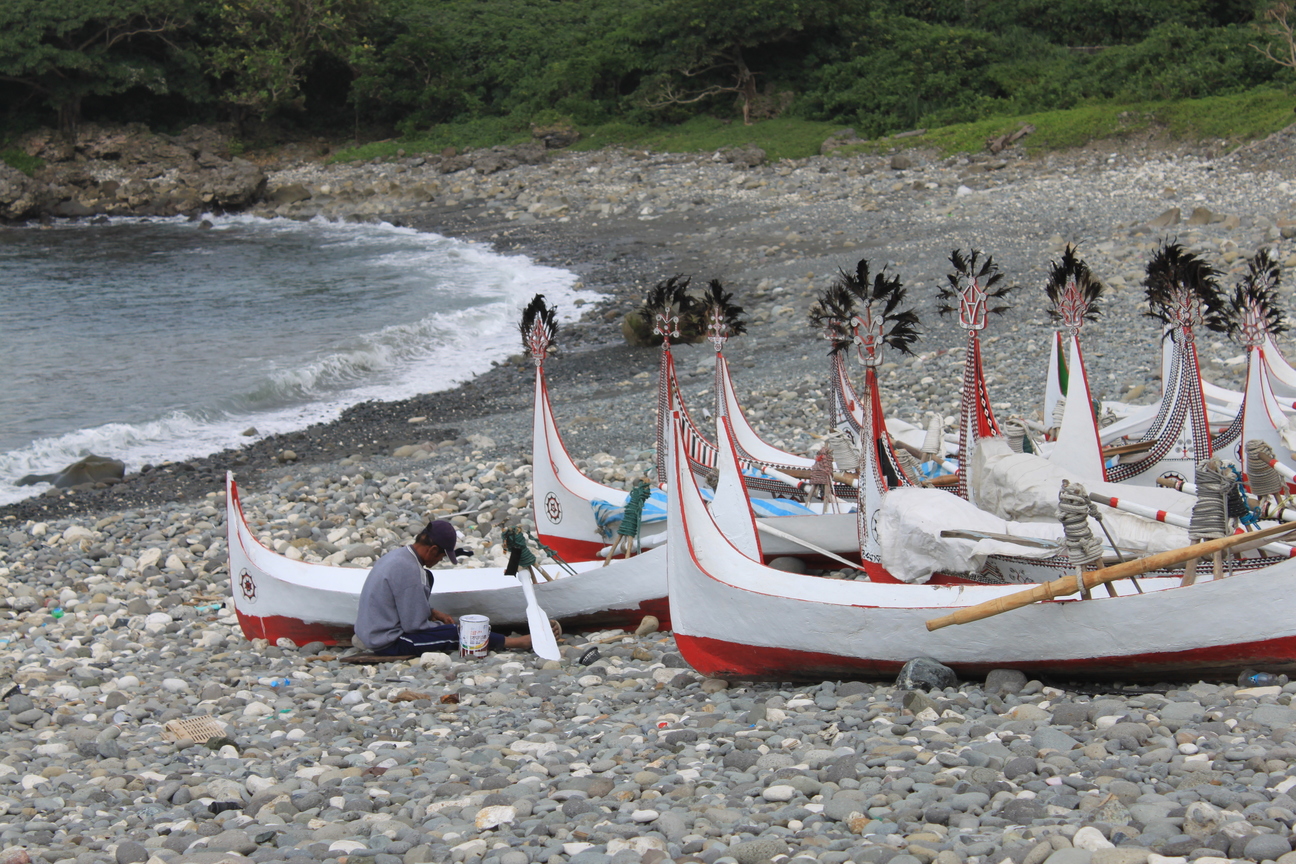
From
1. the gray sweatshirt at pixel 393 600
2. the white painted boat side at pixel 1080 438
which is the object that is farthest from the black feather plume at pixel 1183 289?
the gray sweatshirt at pixel 393 600

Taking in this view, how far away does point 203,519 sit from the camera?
39.7 feet

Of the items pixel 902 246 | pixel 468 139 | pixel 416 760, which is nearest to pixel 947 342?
pixel 902 246

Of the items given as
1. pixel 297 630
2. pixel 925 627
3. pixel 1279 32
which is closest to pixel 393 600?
pixel 297 630

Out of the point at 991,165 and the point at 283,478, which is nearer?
the point at 283,478

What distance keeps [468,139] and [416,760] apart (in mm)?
43512

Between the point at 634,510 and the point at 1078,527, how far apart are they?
11.7 ft

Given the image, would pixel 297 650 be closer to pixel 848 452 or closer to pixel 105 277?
pixel 848 452

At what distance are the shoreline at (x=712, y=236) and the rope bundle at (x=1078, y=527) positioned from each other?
23.6ft

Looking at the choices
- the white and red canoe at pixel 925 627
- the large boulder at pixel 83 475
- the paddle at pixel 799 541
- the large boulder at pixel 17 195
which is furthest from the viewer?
the large boulder at pixel 17 195

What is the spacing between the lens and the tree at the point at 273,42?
1853 inches

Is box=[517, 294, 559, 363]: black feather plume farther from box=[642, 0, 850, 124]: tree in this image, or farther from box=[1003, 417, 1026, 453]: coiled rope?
box=[642, 0, 850, 124]: tree

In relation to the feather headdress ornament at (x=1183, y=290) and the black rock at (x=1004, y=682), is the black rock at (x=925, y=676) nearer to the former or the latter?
the black rock at (x=1004, y=682)

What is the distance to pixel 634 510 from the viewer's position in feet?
27.5

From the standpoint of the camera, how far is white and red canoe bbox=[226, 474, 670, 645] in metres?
8.05
